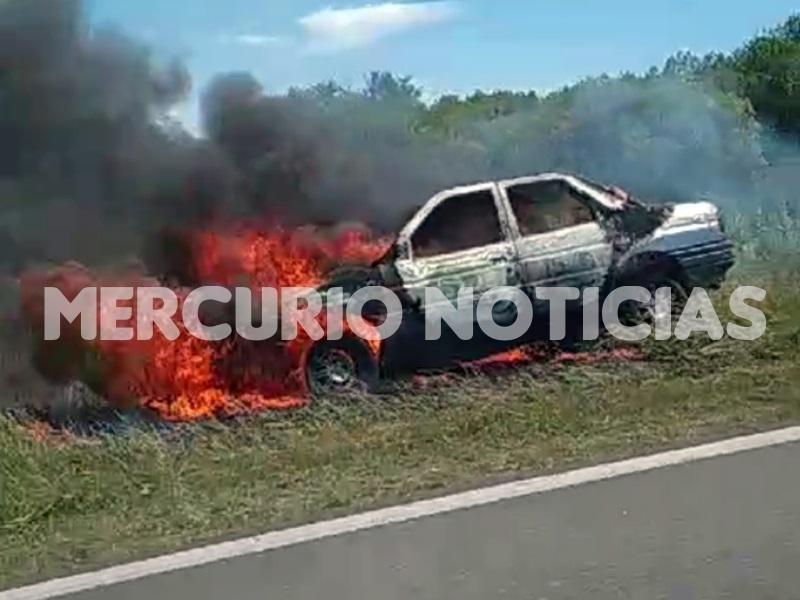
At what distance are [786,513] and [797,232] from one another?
5.82 meters

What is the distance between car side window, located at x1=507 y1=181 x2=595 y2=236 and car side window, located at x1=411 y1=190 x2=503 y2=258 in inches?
8.1

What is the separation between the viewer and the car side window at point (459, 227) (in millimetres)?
9156

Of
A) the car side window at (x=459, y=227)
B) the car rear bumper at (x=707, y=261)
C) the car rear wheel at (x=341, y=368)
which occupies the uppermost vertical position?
the car side window at (x=459, y=227)

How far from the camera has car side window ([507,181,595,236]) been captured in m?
9.38

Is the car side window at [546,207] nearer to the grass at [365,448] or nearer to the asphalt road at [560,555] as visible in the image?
the grass at [365,448]

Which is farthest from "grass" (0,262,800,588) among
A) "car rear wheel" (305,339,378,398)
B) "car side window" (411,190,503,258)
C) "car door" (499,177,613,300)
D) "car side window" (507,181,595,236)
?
"car side window" (507,181,595,236)

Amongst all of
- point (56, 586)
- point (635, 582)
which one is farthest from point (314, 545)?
point (635, 582)

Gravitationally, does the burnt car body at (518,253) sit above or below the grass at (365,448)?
above

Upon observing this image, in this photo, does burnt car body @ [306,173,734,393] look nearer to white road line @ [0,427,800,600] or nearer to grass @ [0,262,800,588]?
grass @ [0,262,800,588]

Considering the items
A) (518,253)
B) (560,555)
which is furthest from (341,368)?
(560,555)

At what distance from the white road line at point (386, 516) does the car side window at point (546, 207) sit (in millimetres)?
3090

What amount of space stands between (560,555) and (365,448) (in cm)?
276

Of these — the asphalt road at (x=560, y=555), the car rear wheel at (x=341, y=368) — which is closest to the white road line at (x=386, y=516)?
the asphalt road at (x=560, y=555)

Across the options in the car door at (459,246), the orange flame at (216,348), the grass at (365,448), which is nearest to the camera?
the grass at (365,448)
